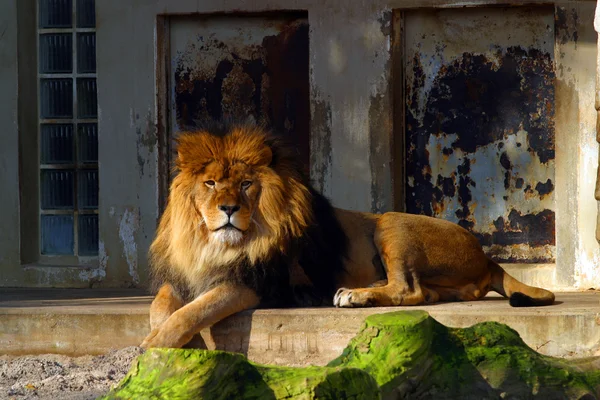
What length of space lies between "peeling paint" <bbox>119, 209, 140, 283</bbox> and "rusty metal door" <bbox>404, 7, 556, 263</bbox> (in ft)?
6.78

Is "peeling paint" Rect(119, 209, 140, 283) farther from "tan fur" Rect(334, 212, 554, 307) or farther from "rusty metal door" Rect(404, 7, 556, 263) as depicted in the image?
"tan fur" Rect(334, 212, 554, 307)

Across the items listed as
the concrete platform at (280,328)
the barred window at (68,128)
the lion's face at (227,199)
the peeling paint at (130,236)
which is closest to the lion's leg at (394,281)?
the concrete platform at (280,328)

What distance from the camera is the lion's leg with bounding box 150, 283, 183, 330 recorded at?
5465 mm

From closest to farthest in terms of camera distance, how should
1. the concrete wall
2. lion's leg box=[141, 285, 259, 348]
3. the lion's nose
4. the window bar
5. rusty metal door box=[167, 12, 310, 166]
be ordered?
lion's leg box=[141, 285, 259, 348], the lion's nose, the concrete wall, rusty metal door box=[167, 12, 310, 166], the window bar

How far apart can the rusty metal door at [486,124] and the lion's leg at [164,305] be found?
273 centimetres

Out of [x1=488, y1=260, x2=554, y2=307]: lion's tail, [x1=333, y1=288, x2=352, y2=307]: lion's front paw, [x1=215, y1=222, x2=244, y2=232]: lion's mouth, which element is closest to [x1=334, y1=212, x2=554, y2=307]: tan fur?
[x1=488, y1=260, x2=554, y2=307]: lion's tail

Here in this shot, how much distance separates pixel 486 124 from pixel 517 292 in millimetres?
2409

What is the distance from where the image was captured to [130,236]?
806cm

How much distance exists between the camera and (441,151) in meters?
7.88

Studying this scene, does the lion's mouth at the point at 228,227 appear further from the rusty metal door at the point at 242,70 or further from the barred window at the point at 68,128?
the barred window at the point at 68,128

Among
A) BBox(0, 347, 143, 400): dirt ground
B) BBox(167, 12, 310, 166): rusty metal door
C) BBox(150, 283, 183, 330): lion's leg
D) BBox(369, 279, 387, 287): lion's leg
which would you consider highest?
BBox(167, 12, 310, 166): rusty metal door

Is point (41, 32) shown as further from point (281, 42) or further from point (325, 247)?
point (325, 247)

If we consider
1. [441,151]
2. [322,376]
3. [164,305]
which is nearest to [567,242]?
[441,151]

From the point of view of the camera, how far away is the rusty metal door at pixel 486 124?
7715mm
